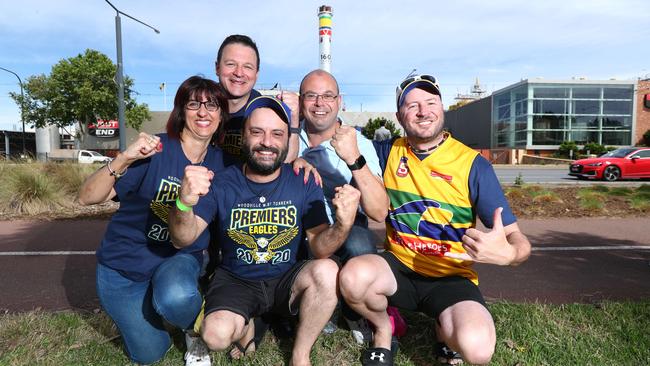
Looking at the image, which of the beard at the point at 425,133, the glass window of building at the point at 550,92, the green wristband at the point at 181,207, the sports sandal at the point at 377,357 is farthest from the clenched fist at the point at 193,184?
the glass window of building at the point at 550,92

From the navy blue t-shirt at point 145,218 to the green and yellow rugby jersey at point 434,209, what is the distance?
1424 mm

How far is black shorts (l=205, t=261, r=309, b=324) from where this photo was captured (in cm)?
274

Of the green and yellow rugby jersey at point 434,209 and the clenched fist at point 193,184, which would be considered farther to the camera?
the green and yellow rugby jersey at point 434,209

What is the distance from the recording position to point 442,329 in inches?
106

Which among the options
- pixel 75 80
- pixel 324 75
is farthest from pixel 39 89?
pixel 324 75

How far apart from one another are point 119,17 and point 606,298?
1414 cm

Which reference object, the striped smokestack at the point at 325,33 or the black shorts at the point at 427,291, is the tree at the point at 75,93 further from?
the black shorts at the point at 427,291

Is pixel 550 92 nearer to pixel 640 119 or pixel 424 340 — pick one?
pixel 640 119

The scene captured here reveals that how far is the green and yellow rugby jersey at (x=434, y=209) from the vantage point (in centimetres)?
287

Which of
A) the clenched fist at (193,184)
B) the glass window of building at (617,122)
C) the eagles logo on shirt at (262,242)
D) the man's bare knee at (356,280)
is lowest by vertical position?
the man's bare knee at (356,280)

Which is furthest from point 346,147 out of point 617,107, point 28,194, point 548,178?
point 617,107

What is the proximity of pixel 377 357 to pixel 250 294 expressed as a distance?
92 centimetres

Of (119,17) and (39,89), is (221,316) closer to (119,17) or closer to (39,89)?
(119,17)

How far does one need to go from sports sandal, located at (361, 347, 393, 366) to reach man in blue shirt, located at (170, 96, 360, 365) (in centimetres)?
40
